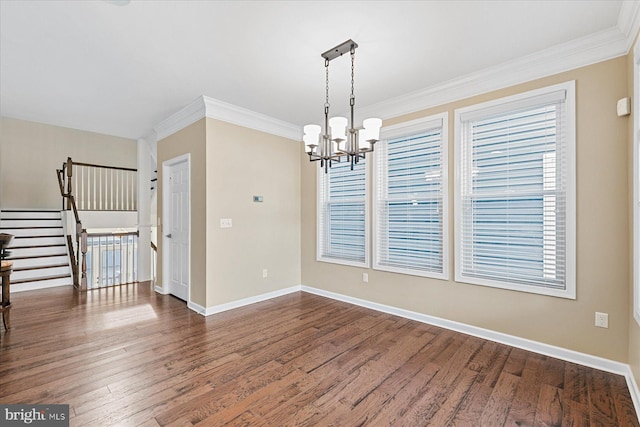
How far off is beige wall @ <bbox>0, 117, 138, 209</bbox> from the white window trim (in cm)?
864

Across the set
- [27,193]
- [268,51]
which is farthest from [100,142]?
[268,51]

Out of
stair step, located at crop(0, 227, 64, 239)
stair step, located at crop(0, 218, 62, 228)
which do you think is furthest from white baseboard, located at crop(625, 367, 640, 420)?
stair step, located at crop(0, 218, 62, 228)

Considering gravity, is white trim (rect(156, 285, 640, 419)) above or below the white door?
below

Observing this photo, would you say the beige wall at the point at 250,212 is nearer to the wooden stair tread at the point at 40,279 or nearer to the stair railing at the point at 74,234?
the stair railing at the point at 74,234

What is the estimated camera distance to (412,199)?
363 centimetres

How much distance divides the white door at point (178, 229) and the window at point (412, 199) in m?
2.73

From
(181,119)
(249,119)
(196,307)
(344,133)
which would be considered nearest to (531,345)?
(344,133)

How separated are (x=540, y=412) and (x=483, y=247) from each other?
60.2 inches

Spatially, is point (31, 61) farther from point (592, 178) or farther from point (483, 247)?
point (592, 178)

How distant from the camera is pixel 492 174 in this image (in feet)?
9.92

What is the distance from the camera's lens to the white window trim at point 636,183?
2.04 m

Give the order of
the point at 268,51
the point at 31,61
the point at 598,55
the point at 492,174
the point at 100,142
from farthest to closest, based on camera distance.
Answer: the point at 100,142 < the point at 492,174 < the point at 31,61 < the point at 268,51 < the point at 598,55

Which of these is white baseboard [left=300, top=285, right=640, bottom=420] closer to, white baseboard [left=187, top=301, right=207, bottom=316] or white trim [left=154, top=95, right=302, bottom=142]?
white baseboard [left=187, top=301, right=207, bottom=316]

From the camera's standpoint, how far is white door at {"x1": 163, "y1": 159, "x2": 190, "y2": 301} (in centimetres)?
425
